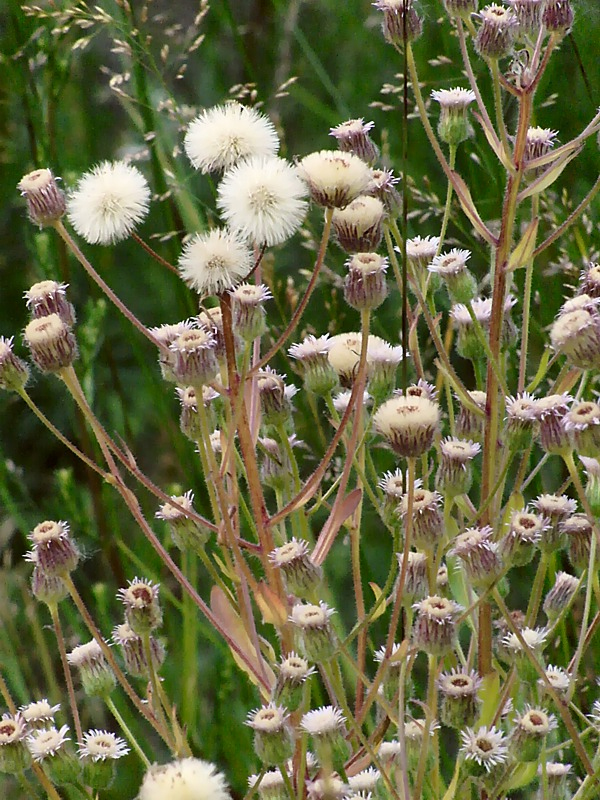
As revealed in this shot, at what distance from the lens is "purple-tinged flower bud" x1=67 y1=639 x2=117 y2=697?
92 centimetres

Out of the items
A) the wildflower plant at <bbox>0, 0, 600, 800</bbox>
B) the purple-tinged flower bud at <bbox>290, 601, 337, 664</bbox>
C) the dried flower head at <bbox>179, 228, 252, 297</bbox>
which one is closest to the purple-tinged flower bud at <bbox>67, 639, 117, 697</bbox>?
the wildflower plant at <bbox>0, 0, 600, 800</bbox>

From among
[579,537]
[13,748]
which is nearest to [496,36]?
[579,537]

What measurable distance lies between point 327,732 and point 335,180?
41 centimetres

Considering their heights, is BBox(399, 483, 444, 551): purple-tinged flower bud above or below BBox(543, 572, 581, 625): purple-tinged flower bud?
above

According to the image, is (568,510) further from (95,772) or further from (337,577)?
(337,577)

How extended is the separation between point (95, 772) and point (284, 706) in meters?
0.19

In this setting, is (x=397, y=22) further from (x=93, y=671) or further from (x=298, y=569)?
(x=93, y=671)

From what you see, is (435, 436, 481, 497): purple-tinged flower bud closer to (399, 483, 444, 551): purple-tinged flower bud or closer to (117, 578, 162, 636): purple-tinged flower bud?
(399, 483, 444, 551): purple-tinged flower bud

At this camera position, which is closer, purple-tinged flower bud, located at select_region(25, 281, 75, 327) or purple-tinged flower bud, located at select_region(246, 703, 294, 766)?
purple-tinged flower bud, located at select_region(246, 703, 294, 766)

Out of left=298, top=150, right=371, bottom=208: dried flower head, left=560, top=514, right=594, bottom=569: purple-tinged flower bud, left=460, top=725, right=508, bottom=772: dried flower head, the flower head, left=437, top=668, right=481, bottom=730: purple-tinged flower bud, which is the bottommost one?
left=460, top=725, right=508, bottom=772: dried flower head

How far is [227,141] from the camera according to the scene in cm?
85

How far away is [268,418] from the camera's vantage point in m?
0.93

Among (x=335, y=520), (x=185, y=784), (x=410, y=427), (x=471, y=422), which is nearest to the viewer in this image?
(x=185, y=784)

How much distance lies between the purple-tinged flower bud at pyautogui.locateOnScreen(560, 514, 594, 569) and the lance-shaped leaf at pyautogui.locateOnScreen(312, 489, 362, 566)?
0.18 meters
